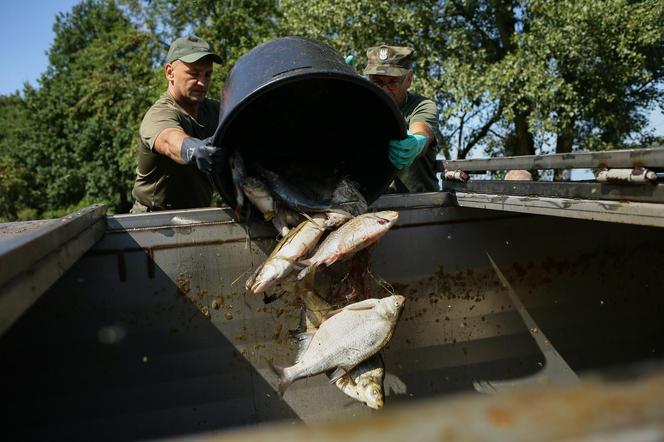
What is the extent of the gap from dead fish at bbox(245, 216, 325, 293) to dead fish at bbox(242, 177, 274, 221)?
0.22m

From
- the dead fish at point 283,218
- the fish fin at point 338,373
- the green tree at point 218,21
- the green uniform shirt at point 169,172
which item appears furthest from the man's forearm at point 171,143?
the green tree at point 218,21

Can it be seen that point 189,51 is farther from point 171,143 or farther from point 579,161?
point 579,161

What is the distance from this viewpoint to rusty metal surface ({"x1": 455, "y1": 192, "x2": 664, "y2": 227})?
212 centimetres

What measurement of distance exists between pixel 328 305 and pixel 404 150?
0.97 m

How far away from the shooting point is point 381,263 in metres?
3.36

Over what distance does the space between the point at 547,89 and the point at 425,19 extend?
435 centimetres

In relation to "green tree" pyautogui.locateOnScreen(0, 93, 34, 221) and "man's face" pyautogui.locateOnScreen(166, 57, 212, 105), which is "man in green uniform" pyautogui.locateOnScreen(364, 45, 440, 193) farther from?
"green tree" pyautogui.locateOnScreen(0, 93, 34, 221)

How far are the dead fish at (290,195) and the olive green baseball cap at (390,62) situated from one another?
1716 millimetres

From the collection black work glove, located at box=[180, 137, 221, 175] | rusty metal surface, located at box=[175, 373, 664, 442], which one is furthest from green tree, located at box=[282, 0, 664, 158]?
rusty metal surface, located at box=[175, 373, 664, 442]

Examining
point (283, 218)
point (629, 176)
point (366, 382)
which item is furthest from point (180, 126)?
point (629, 176)

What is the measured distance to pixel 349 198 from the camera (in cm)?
316

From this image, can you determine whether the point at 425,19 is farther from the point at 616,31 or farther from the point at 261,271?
the point at 261,271

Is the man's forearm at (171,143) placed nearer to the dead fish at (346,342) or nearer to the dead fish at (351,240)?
the dead fish at (351,240)

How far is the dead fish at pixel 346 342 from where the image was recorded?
8.85 feet
